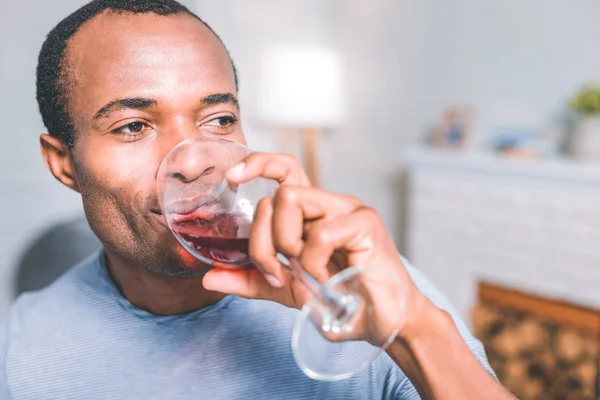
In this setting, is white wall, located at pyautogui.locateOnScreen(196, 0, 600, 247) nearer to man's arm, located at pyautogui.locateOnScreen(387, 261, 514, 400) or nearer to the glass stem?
man's arm, located at pyautogui.locateOnScreen(387, 261, 514, 400)

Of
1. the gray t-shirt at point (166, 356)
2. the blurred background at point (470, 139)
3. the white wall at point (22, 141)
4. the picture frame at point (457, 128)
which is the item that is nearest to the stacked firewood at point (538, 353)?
the blurred background at point (470, 139)

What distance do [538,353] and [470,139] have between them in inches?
39.2

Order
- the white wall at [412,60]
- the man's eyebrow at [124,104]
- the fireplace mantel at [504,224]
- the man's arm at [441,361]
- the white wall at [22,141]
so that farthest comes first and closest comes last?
the white wall at [412,60] → the white wall at [22,141] → the fireplace mantel at [504,224] → the man's eyebrow at [124,104] → the man's arm at [441,361]

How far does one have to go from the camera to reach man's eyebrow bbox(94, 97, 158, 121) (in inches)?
36.6

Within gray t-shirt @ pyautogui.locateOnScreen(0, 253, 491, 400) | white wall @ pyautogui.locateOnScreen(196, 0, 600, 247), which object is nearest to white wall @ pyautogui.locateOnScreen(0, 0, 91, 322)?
white wall @ pyautogui.locateOnScreen(196, 0, 600, 247)

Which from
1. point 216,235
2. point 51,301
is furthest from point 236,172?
point 51,301

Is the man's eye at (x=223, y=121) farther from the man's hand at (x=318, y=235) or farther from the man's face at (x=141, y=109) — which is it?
the man's hand at (x=318, y=235)

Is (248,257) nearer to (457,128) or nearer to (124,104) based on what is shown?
(124,104)

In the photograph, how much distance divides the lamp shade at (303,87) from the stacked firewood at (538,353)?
46.1 inches

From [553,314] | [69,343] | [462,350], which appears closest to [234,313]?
[69,343]

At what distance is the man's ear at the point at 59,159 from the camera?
3.72 feet

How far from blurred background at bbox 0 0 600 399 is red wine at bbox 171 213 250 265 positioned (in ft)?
4.72

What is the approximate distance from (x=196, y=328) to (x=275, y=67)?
1.94 meters

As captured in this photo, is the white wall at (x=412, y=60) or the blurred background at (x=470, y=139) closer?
the blurred background at (x=470, y=139)
